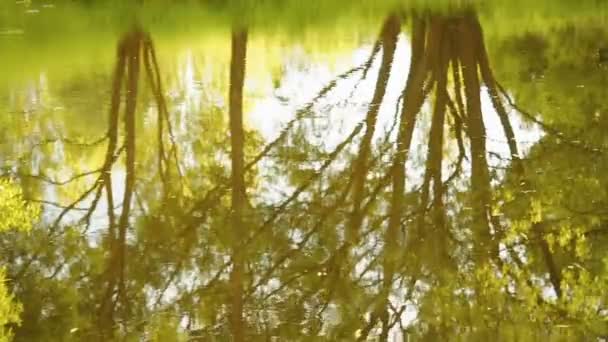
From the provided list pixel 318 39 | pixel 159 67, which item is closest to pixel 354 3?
pixel 318 39

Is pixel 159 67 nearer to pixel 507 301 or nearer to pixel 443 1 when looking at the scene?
pixel 443 1

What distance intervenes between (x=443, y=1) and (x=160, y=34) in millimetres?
8258

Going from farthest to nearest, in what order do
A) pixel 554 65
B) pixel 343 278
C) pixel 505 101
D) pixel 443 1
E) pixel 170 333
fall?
1. pixel 443 1
2. pixel 554 65
3. pixel 505 101
4. pixel 343 278
5. pixel 170 333

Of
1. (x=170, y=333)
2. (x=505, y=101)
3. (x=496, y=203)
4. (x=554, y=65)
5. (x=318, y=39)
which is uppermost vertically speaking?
(x=318, y=39)

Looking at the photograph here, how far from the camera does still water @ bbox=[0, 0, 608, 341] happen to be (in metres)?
8.52

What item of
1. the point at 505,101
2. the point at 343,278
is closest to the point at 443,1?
the point at 505,101

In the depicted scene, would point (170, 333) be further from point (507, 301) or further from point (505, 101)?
point (505, 101)

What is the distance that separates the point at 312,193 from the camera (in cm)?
1166

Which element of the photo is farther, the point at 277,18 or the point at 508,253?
the point at 277,18

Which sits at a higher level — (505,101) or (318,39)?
(318,39)

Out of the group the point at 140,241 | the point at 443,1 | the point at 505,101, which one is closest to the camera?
the point at 140,241

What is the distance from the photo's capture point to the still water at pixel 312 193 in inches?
336

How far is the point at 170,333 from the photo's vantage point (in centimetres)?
810

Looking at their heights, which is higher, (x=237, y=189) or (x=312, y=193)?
(x=237, y=189)
